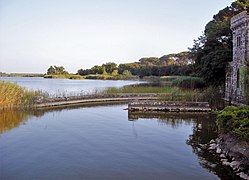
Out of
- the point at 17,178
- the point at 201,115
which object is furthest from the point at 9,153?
the point at 201,115

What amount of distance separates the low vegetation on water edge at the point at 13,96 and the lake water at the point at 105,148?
181 cm

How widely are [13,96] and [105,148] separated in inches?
398

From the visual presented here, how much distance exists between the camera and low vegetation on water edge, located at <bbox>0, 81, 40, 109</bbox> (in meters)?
16.2

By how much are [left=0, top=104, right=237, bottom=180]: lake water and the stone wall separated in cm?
550

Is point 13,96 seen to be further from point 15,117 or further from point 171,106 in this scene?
point 171,106

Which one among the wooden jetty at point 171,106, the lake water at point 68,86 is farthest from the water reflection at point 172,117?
the lake water at point 68,86

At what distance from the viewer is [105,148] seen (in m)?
9.16

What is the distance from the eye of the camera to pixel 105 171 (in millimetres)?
7094

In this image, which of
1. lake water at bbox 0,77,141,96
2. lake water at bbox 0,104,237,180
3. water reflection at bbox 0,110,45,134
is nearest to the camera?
lake water at bbox 0,104,237,180

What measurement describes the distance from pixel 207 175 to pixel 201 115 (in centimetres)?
991

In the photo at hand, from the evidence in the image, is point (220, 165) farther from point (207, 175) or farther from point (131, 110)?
point (131, 110)

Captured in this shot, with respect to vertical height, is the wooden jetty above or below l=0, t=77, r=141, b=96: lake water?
below

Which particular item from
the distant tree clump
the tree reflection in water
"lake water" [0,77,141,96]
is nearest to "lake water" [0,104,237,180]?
the tree reflection in water

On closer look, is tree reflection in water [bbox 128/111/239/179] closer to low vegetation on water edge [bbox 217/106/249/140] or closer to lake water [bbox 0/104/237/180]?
lake water [bbox 0/104/237/180]
